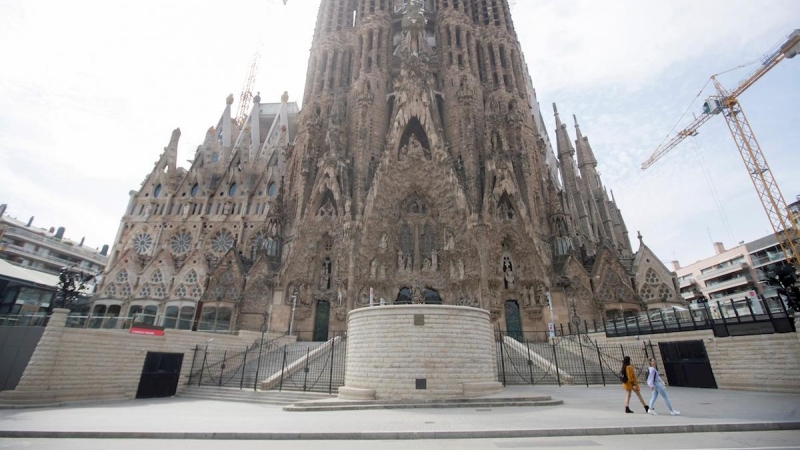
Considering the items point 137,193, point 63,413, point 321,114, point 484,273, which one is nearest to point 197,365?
point 63,413

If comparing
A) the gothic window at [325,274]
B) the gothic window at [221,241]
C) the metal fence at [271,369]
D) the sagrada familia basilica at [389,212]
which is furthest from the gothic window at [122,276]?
the metal fence at [271,369]

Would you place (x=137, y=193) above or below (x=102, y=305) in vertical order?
above

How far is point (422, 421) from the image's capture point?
28.1 feet

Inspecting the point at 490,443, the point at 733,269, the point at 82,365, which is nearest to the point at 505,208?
the point at 490,443

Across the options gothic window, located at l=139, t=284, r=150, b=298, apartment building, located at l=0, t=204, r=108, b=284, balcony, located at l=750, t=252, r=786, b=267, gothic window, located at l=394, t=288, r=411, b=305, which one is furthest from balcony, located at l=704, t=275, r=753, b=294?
apartment building, located at l=0, t=204, r=108, b=284

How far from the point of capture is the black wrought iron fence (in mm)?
16297

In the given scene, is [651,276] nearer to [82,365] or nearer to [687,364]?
[687,364]

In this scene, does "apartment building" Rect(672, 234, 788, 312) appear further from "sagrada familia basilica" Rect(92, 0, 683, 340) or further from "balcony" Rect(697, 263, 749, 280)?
"sagrada familia basilica" Rect(92, 0, 683, 340)

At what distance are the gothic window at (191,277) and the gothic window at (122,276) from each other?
5.88 meters

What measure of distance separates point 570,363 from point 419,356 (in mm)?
10012

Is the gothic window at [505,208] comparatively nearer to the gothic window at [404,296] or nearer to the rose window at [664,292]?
the gothic window at [404,296]

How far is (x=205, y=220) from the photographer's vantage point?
36.8m

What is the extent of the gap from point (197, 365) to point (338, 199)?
15.1 meters

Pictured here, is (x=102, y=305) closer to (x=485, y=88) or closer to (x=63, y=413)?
(x=63, y=413)
